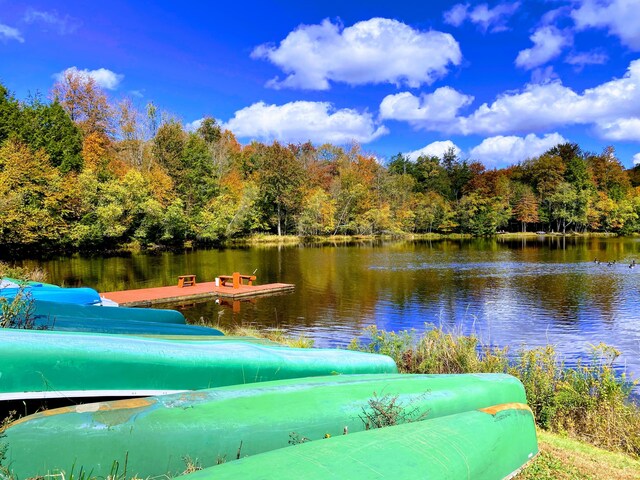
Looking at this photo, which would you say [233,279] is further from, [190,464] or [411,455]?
[411,455]

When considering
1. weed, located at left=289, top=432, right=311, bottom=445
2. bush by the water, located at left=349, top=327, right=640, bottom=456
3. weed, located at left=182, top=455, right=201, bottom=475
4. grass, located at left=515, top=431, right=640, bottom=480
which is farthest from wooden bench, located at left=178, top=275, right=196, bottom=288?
weed, located at left=182, top=455, right=201, bottom=475

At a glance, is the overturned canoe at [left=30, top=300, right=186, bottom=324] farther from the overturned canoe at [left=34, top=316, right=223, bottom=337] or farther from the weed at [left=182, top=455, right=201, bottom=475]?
the weed at [left=182, top=455, right=201, bottom=475]

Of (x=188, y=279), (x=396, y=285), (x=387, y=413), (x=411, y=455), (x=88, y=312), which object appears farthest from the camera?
(x=396, y=285)

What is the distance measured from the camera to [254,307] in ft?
50.0

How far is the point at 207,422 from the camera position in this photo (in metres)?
3.09

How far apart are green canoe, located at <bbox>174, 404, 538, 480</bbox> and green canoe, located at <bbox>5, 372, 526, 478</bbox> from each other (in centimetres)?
40

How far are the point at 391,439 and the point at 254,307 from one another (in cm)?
1259

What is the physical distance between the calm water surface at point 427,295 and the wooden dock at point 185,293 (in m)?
0.78

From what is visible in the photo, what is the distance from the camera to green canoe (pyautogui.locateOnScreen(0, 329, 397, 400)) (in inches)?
126

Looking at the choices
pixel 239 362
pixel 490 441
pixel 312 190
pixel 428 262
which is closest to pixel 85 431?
pixel 239 362

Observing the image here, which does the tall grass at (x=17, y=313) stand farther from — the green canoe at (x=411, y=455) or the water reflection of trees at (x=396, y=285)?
the water reflection of trees at (x=396, y=285)

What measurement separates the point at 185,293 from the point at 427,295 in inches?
344

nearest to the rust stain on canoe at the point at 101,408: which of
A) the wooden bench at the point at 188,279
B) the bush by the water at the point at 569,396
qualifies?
the bush by the water at the point at 569,396

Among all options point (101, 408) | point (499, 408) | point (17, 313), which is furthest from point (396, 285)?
point (101, 408)
